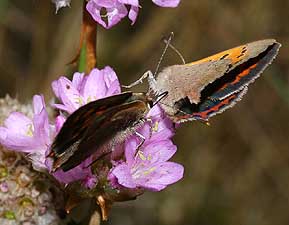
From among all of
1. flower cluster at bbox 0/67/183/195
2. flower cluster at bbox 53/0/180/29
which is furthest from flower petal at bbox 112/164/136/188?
flower cluster at bbox 53/0/180/29

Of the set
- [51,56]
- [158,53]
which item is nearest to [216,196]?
[158,53]

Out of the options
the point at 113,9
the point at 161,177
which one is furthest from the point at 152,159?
the point at 113,9

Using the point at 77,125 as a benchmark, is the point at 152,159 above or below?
below

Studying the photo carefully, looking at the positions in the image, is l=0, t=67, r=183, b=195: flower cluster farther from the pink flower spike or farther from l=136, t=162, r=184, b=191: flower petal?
the pink flower spike

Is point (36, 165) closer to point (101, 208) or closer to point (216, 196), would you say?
point (101, 208)

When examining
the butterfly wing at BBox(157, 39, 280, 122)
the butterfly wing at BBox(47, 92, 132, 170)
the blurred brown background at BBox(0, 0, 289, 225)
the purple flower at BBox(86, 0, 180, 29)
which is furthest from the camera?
the blurred brown background at BBox(0, 0, 289, 225)

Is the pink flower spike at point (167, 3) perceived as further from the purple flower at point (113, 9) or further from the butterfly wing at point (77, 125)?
the butterfly wing at point (77, 125)

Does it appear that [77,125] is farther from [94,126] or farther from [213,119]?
[213,119]
